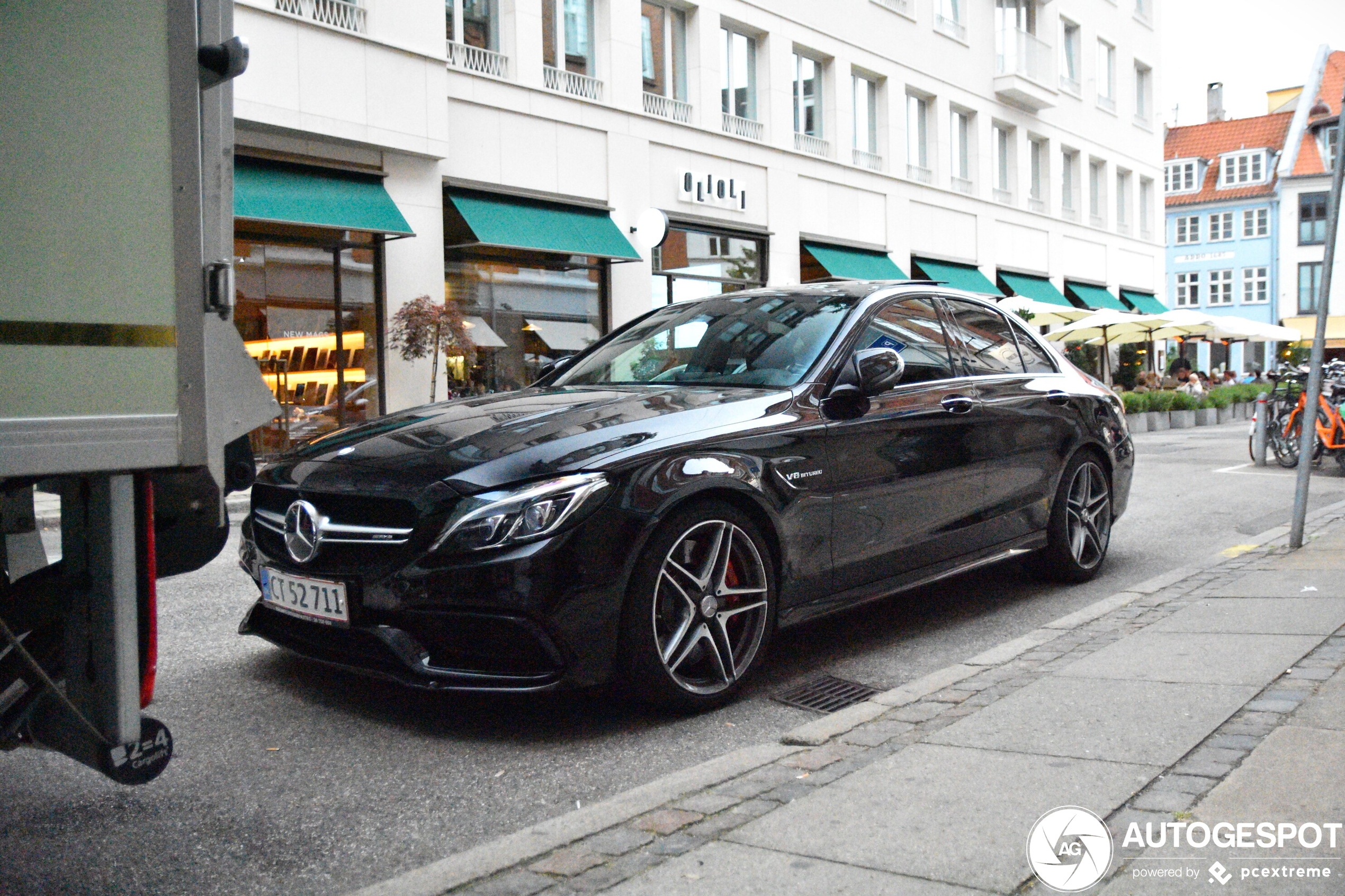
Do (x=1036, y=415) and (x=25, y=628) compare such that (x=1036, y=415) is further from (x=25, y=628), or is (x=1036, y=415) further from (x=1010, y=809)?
(x=25, y=628)

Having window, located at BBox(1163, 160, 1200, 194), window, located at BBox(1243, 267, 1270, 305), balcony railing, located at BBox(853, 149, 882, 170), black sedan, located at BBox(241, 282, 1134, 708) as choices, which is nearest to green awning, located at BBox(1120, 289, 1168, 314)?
balcony railing, located at BBox(853, 149, 882, 170)

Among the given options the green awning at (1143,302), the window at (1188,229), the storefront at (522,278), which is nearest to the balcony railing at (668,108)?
the storefront at (522,278)

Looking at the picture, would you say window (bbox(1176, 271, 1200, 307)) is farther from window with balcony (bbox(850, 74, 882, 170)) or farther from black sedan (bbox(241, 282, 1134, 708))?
black sedan (bbox(241, 282, 1134, 708))

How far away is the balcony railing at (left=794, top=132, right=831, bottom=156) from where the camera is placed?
934 inches

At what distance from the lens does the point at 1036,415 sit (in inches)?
241

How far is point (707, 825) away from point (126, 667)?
141 cm

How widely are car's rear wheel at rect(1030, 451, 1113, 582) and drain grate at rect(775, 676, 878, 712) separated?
2075 millimetres

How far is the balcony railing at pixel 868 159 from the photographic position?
83.6ft

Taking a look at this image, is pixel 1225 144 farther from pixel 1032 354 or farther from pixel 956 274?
pixel 1032 354

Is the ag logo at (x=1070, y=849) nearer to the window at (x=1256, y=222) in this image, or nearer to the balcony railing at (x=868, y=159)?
the balcony railing at (x=868, y=159)

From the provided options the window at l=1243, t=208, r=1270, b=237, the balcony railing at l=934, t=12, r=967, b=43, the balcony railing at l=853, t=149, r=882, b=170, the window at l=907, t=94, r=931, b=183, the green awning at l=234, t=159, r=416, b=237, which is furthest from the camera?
the window at l=1243, t=208, r=1270, b=237

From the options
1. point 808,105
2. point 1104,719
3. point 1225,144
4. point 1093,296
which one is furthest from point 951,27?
point 1225,144

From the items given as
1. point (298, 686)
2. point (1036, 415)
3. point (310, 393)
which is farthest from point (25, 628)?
point (310, 393)

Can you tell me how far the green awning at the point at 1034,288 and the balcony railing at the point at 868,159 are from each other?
6.10m
